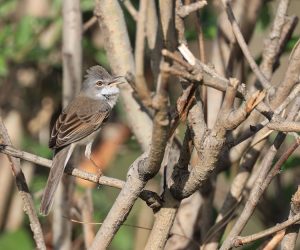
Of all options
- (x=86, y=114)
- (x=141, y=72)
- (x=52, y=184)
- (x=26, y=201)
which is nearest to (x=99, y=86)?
(x=86, y=114)

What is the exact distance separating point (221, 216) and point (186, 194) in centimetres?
83

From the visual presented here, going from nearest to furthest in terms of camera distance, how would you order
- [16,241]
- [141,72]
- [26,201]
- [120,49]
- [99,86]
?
[141,72] → [26,201] → [120,49] → [99,86] → [16,241]

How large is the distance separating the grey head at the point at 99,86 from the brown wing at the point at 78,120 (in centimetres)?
5

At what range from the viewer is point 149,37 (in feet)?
12.7

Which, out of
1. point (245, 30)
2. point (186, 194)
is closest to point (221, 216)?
point (186, 194)

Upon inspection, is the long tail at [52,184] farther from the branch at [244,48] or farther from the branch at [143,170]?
the branch at [244,48]

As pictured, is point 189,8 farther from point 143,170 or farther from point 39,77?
point 39,77

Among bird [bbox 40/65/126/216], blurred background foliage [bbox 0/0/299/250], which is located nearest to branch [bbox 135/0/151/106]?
bird [bbox 40/65/126/216]

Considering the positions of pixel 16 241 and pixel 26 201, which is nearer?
pixel 26 201

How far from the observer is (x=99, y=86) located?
16.9ft

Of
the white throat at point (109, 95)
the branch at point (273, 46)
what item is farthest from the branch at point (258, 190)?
the white throat at point (109, 95)

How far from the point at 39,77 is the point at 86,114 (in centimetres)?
133

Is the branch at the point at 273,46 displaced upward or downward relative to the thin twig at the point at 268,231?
upward

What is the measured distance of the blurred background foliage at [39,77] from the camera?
5398 mm
